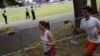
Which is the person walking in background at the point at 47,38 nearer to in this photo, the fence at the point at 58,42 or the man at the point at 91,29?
the man at the point at 91,29

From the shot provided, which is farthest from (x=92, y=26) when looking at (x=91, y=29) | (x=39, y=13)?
(x=39, y=13)

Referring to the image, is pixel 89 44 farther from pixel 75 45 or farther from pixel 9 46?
pixel 9 46

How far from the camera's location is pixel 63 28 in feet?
39.5

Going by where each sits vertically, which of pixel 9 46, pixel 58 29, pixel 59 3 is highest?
pixel 58 29

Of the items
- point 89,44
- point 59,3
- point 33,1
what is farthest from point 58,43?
point 59,3

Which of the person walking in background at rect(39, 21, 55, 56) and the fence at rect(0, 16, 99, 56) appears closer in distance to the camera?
the person walking in background at rect(39, 21, 55, 56)

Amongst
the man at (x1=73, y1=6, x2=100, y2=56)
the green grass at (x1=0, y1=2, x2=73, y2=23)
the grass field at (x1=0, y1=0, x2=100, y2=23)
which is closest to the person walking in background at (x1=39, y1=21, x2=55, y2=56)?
the man at (x1=73, y1=6, x2=100, y2=56)

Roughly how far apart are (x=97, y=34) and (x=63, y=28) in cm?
456

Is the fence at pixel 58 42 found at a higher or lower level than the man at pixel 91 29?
lower

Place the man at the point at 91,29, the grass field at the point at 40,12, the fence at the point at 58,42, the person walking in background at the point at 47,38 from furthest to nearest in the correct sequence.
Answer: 1. the grass field at the point at 40,12
2. the fence at the point at 58,42
3. the man at the point at 91,29
4. the person walking in background at the point at 47,38

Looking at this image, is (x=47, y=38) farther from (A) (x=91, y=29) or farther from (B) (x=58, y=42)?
(B) (x=58, y=42)

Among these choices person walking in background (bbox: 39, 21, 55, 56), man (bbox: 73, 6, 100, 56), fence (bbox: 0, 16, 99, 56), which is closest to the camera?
person walking in background (bbox: 39, 21, 55, 56)

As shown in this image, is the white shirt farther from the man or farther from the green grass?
the green grass

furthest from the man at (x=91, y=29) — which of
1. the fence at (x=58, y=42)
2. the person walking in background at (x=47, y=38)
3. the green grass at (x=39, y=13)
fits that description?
the green grass at (x=39, y=13)
